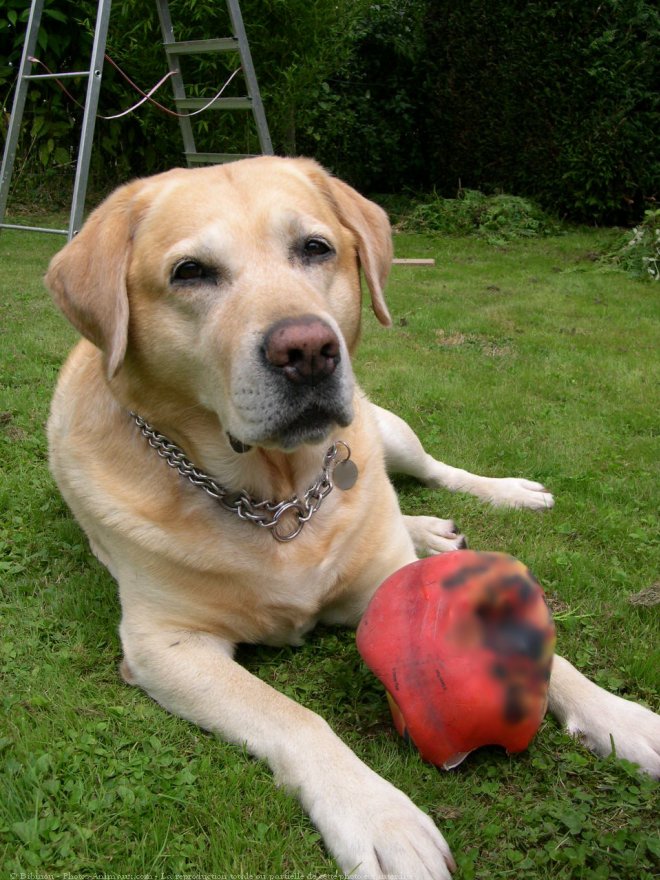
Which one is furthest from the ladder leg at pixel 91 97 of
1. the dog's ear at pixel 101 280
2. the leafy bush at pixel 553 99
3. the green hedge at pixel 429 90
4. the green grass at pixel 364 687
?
the leafy bush at pixel 553 99

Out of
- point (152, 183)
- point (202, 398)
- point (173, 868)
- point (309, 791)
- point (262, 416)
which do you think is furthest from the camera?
point (152, 183)

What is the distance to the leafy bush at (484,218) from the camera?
1129 cm

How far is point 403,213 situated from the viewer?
41.8ft

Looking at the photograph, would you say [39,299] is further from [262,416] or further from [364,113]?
[364,113]

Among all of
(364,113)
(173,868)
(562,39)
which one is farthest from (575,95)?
(173,868)

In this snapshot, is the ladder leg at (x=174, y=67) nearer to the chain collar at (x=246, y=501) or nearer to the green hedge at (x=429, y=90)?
the green hedge at (x=429, y=90)

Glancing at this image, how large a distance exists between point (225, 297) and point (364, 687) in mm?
1272

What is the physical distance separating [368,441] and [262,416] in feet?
2.91

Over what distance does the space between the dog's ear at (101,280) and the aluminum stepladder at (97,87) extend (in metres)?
4.69

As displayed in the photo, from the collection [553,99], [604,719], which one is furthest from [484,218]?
[604,719]

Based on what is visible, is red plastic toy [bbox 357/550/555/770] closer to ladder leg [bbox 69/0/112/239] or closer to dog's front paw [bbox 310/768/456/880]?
dog's front paw [bbox 310/768/456/880]

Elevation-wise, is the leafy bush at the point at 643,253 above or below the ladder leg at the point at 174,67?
below

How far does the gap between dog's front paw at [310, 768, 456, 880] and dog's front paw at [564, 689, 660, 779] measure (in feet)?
1.85

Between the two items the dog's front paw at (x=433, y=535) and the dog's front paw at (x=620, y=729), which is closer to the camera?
the dog's front paw at (x=620, y=729)
